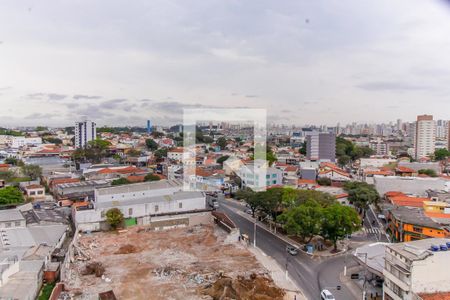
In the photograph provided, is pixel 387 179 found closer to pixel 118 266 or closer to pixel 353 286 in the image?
pixel 353 286

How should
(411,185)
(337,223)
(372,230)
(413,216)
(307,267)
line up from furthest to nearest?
(411,185) < (372,230) < (413,216) < (337,223) < (307,267)

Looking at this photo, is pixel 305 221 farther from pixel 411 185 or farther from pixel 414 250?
pixel 411 185

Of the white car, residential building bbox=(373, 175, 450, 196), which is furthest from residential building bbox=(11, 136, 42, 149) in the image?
the white car

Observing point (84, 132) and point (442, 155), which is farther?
point (84, 132)

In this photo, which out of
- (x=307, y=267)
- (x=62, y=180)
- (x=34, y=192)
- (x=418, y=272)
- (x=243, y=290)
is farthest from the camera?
(x=62, y=180)

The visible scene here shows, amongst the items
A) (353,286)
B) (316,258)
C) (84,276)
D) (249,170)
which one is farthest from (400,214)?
(84,276)

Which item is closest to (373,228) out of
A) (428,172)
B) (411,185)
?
(411,185)

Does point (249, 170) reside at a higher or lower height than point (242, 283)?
higher
